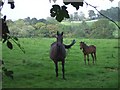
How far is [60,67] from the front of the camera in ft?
18.1

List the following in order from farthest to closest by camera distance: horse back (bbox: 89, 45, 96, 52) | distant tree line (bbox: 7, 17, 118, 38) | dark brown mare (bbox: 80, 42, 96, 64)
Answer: horse back (bbox: 89, 45, 96, 52), dark brown mare (bbox: 80, 42, 96, 64), distant tree line (bbox: 7, 17, 118, 38)

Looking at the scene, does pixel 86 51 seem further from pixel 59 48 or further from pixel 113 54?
pixel 59 48

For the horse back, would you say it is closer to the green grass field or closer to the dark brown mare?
the dark brown mare

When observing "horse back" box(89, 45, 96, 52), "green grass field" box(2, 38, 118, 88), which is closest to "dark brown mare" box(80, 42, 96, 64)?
"horse back" box(89, 45, 96, 52)

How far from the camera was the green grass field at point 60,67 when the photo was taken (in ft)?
14.0

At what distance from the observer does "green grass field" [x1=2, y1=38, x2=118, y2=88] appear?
14.0 ft

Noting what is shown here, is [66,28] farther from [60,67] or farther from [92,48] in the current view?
[92,48]

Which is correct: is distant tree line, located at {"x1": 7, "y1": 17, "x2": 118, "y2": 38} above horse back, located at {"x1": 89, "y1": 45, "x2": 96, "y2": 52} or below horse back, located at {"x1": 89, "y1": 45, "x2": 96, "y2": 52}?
above

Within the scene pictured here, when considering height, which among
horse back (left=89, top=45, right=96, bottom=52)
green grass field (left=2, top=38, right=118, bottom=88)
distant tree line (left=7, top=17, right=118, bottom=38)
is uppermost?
distant tree line (left=7, top=17, right=118, bottom=38)

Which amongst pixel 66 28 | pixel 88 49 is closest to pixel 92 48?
pixel 88 49

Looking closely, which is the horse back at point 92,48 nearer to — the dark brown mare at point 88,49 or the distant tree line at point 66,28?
the dark brown mare at point 88,49

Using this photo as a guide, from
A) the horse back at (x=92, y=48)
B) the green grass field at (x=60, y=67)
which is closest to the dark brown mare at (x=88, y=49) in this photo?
the horse back at (x=92, y=48)

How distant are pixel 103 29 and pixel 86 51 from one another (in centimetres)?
65

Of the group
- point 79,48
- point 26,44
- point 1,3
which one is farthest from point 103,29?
point 1,3
